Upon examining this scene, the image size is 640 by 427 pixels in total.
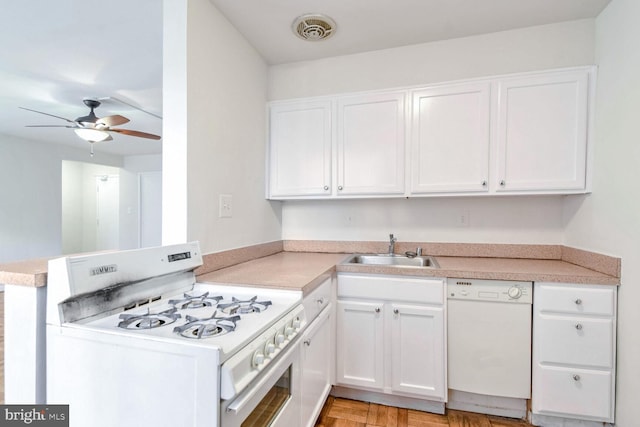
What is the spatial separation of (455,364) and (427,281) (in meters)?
0.52

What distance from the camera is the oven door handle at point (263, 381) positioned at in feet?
2.81

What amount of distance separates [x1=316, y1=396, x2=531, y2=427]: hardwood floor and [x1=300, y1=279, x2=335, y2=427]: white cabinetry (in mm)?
145

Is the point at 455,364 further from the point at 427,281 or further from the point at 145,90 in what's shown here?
the point at 145,90

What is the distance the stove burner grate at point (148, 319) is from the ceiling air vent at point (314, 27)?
5.94 feet

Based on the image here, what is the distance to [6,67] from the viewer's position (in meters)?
2.54

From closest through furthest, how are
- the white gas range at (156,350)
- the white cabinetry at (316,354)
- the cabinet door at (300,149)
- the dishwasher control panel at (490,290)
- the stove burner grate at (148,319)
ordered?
the white gas range at (156,350), the stove burner grate at (148,319), the white cabinetry at (316,354), the dishwasher control panel at (490,290), the cabinet door at (300,149)

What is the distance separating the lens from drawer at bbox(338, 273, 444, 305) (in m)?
1.77

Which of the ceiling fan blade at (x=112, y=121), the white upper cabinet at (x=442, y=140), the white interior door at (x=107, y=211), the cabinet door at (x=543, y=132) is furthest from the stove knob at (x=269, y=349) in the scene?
the white interior door at (x=107, y=211)

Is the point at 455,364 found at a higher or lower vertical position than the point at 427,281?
lower

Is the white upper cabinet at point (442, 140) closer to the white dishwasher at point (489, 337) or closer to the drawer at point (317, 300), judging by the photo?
the white dishwasher at point (489, 337)

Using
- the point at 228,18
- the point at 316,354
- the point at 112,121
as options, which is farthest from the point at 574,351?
the point at 112,121

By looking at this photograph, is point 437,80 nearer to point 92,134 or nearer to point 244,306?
point 244,306

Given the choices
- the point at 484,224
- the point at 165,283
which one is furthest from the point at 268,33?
the point at 484,224

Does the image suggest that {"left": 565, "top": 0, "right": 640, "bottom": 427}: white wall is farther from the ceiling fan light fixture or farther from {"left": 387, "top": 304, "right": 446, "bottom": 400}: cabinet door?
the ceiling fan light fixture
